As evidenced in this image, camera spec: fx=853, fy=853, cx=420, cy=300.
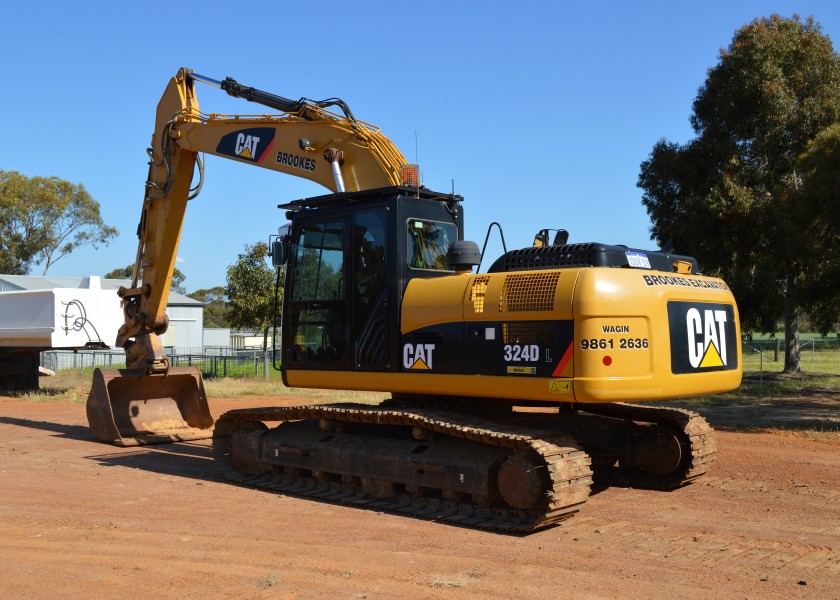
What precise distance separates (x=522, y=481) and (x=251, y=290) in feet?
83.5

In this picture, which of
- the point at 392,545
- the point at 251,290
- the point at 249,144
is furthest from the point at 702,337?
the point at 251,290

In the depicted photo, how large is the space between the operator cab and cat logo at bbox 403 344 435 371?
0.40ft

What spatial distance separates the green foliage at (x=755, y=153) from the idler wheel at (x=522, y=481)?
1794 cm

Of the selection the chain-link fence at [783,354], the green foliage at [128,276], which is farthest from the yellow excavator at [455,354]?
the green foliage at [128,276]

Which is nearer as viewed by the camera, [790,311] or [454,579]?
[454,579]

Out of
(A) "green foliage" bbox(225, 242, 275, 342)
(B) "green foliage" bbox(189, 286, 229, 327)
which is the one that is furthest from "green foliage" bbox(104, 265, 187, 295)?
(A) "green foliage" bbox(225, 242, 275, 342)

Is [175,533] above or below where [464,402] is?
below

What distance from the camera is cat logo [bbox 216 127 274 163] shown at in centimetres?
1150

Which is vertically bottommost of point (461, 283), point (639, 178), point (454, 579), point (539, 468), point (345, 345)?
point (454, 579)

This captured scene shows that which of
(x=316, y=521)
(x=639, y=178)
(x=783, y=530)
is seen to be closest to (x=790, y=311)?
(x=639, y=178)

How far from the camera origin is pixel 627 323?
7.42 metres

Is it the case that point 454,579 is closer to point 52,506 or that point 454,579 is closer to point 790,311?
point 52,506

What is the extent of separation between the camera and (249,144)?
11.8 metres

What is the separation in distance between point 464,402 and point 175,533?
3173 mm
